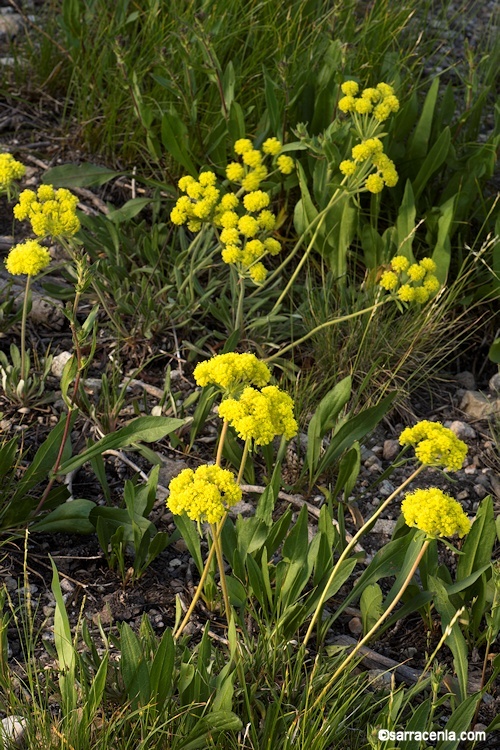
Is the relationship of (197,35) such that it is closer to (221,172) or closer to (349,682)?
(221,172)

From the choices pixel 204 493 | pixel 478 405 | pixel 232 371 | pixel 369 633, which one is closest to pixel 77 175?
pixel 478 405

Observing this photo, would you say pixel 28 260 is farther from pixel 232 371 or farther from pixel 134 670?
pixel 134 670

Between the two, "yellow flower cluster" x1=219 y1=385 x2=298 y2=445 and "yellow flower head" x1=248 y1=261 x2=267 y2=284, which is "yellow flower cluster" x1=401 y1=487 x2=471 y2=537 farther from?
"yellow flower head" x1=248 y1=261 x2=267 y2=284

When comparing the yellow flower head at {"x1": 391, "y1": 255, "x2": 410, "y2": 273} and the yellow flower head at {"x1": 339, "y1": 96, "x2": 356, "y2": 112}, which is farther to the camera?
the yellow flower head at {"x1": 339, "y1": 96, "x2": 356, "y2": 112}

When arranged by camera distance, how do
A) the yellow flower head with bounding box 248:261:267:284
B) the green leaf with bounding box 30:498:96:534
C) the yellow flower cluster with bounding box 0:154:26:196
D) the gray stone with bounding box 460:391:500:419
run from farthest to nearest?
the gray stone with bounding box 460:391:500:419, the yellow flower head with bounding box 248:261:267:284, the yellow flower cluster with bounding box 0:154:26:196, the green leaf with bounding box 30:498:96:534

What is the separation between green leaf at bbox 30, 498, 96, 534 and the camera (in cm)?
223

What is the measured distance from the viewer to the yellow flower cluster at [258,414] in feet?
5.61

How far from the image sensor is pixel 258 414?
1.72 m

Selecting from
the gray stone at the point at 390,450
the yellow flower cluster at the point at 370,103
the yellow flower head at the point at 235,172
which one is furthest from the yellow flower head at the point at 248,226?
the gray stone at the point at 390,450

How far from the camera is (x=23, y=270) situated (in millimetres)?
2164

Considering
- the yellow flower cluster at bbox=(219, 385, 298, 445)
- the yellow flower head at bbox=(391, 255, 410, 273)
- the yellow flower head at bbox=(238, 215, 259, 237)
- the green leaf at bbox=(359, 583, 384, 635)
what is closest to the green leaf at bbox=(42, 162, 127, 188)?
the yellow flower head at bbox=(238, 215, 259, 237)

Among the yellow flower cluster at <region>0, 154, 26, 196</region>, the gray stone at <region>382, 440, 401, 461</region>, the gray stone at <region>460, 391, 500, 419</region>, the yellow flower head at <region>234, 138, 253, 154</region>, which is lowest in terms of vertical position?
the gray stone at <region>382, 440, 401, 461</region>

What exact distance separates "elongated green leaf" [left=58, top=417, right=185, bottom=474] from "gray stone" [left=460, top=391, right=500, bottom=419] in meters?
1.19

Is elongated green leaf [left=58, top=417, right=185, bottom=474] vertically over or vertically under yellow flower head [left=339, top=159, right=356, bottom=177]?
under
